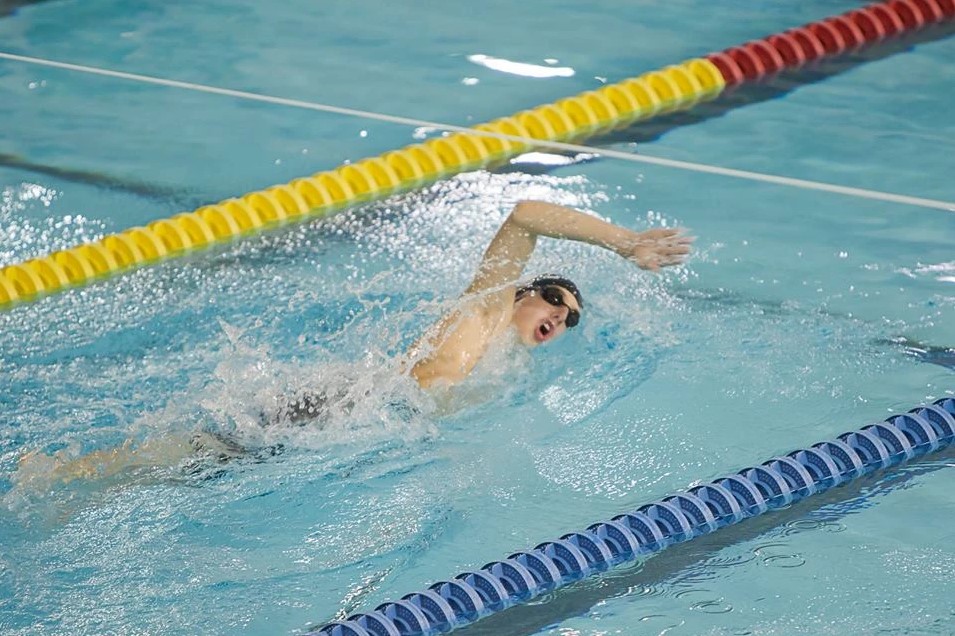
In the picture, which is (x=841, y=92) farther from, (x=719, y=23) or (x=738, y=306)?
(x=738, y=306)

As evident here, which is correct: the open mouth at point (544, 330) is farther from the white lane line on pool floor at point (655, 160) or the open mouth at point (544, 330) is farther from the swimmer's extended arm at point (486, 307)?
the white lane line on pool floor at point (655, 160)

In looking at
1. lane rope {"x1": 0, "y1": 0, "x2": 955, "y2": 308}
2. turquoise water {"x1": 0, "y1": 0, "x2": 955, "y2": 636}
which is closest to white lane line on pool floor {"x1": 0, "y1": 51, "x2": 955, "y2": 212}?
lane rope {"x1": 0, "y1": 0, "x2": 955, "y2": 308}

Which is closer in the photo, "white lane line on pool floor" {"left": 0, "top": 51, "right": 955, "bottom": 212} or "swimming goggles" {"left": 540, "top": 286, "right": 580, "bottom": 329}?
"white lane line on pool floor" {"left": 0, "top": 51, "right": 955, "bottom": 212}

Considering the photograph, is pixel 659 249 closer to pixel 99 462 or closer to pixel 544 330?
pixel 544 330

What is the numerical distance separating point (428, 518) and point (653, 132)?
7.46ft

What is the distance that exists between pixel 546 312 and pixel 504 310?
106 mm

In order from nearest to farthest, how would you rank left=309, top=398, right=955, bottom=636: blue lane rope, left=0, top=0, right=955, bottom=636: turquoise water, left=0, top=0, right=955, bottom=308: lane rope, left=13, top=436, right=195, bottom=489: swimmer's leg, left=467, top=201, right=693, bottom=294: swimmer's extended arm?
1. left=309, top=398, right=955, bottom=636: blue lane rope
2. left=0, top=0, right=955, bottom=636: turquoise water
3. left=13, top=436, right=195, bottom=489: swimmer's leg
4. left=467, top=201, right=693, bottom=294: swimmer's extended arm
5. left=0, top=0, right=955, bottom=308: lane rope

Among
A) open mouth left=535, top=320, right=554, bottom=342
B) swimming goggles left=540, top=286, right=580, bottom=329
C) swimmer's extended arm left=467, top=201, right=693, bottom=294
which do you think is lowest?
open mouth left=535, top=320, right=554, bottom=342

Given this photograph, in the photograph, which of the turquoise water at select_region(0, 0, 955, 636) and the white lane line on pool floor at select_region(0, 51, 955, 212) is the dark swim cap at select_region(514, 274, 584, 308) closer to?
the turquoise water at select_region(0, 0, 955, 636)

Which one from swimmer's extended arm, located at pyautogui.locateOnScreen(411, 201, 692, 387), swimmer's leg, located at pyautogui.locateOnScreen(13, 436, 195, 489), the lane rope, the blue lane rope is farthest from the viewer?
the lane rope

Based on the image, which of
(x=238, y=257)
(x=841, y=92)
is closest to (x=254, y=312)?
(x=238, y=257)

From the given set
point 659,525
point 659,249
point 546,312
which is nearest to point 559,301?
point 546,312

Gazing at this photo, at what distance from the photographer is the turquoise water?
3051mm

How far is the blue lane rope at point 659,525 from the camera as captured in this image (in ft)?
9.23
